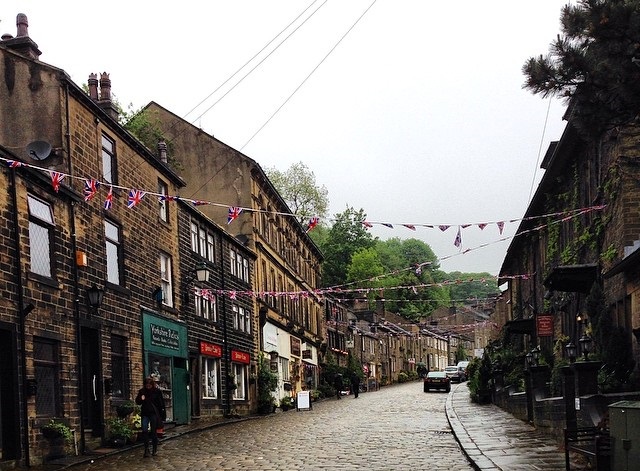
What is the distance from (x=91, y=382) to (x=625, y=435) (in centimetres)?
1471

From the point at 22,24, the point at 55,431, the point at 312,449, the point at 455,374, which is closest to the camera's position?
the point at 312,449

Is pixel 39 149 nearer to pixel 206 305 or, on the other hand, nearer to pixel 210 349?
pixel 206 305

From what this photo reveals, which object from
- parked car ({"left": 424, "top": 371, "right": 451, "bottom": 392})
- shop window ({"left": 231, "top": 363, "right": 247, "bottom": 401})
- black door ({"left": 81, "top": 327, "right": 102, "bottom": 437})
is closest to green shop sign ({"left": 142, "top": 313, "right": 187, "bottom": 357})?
black door ({"left": 81, "top": 327, "right": 102, "bottom": 437})

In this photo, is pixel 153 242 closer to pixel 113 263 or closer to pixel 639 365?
pixel 113 263

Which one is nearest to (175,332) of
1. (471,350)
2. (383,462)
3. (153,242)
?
(153,242)

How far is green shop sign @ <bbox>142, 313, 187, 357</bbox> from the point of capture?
81.8 feet

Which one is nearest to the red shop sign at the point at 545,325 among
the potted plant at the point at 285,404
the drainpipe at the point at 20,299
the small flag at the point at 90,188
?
the small flag at the point at 90,188

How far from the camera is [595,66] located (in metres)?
8.62

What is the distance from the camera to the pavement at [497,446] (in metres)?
13.0

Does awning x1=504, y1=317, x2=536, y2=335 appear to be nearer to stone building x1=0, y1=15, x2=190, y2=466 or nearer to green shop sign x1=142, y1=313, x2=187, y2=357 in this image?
green shop sign x1=142, y1=313, x2=187, y2=357

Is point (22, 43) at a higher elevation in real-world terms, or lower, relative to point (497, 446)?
higher

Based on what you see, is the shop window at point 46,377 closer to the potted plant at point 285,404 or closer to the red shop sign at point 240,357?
the red shop sign at point 240,357

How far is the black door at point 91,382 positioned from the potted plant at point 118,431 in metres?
0.27

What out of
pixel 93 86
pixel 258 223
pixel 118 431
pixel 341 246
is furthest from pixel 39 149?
pixel 341 246
